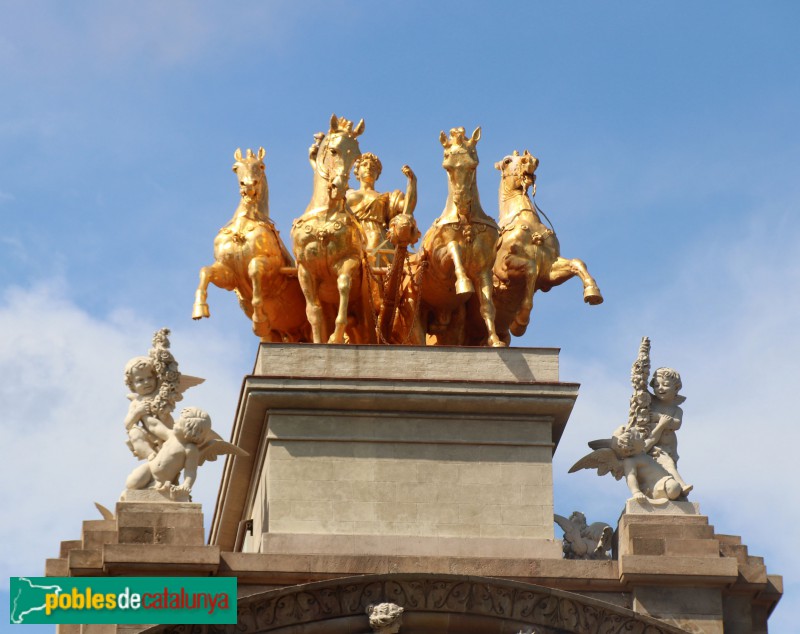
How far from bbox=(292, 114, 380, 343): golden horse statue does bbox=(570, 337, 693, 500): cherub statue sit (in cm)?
509

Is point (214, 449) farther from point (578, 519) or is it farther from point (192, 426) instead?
point (578, 519)

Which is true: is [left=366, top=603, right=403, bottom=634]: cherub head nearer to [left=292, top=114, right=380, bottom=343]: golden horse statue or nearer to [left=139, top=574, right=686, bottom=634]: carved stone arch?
[left=139, top=574, right=686, bottom=634]: carved stone arch

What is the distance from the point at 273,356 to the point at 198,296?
2.45m

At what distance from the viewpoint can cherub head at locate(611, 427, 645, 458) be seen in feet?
163

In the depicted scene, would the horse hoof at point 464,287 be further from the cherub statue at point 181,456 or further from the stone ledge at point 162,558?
the stone ledge at point 162,558

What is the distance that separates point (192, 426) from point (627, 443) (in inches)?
262

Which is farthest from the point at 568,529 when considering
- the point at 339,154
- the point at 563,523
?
the point at 339,154

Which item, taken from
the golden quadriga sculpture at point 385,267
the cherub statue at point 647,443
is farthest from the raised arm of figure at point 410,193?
the cherub statue at point 647,443

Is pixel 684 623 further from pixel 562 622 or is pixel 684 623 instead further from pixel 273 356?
pixel 273 356

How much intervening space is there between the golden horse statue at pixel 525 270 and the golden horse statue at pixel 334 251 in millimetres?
2316

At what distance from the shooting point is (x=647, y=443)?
49906 millimetres

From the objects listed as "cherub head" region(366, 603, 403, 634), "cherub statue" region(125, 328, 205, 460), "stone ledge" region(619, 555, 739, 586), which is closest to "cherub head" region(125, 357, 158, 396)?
"cherub statue" region(125, 328, 205, 460)

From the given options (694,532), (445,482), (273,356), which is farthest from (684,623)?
(273,356)

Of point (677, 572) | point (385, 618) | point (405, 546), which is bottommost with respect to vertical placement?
point (385, 618)
